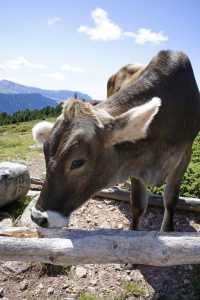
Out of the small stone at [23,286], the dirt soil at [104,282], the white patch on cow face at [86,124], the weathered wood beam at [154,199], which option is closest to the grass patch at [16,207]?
the weathered wood beam at [154,199]

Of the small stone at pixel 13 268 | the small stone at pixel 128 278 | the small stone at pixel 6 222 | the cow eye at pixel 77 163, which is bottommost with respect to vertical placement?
the small stone at pixel 128 278

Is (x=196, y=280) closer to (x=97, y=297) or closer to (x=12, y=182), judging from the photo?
(x=97, y=297)

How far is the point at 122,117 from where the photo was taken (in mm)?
2695

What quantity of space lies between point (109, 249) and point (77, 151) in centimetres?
107

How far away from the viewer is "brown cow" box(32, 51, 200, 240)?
258 cm

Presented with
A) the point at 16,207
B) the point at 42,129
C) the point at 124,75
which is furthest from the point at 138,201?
the point at 124,75

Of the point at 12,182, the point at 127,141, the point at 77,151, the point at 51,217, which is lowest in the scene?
the point at 12,182

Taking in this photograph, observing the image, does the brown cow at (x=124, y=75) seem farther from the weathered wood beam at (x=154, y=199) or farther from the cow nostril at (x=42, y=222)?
the cow nostril at (x=42, y=222)

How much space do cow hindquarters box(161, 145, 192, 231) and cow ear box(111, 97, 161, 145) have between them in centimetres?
182

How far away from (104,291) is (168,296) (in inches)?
34.7

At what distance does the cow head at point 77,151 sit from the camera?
2.55 metres

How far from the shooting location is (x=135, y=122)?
2596 millimetres

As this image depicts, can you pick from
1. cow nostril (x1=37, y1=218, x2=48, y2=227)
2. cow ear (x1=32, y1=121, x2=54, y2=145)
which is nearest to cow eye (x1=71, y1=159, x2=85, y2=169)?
cow nostril (x1=37, y1=218, x2=48, y2=227)

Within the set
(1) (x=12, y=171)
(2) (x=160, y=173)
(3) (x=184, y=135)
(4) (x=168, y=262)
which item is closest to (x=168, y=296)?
(4) (x=168, y=262)
